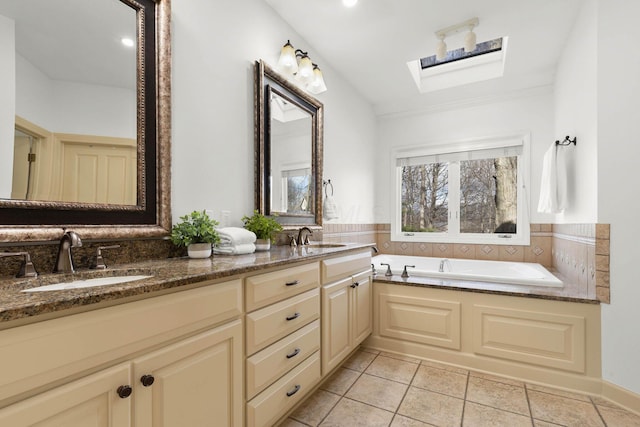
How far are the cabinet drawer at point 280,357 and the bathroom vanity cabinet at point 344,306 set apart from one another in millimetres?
140

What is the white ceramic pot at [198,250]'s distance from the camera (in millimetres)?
1451

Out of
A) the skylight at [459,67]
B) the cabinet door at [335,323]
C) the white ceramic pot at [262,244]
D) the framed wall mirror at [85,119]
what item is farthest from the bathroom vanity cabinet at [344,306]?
the skylight at [459,67]

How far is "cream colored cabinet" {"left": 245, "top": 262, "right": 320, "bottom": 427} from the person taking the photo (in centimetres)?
127

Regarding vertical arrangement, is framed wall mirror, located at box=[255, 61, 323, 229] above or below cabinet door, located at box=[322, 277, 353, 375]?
above

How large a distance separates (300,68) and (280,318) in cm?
186

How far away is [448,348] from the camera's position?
226 cm

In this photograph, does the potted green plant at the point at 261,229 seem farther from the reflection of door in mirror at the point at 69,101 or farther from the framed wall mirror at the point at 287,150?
the reflection of door in mirror at the point at 69,101

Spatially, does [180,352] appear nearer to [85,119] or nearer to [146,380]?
[146,380]

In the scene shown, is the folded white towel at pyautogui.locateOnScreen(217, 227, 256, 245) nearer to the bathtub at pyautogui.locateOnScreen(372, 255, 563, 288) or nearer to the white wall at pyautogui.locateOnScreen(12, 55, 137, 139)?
the white wall at pyautogui.locateOnScreen(12, 55, 137, 139)

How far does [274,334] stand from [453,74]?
326 cm

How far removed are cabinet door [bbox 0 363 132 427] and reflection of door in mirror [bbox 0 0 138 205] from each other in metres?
0.70

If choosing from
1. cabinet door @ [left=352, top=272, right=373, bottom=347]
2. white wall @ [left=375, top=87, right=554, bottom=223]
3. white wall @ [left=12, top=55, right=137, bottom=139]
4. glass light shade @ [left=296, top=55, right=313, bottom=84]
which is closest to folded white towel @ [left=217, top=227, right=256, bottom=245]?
white wall @ [left=12, top=55, right=137, bottom=139]

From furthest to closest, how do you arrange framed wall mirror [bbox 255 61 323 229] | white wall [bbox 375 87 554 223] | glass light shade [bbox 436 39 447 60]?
white wall [bbox 375 87 554 223], glass light shade [bbox 436 39 447 60], framed wall mirror [bbox 255 61 323 229]

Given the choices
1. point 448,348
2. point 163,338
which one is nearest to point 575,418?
point 448,348
